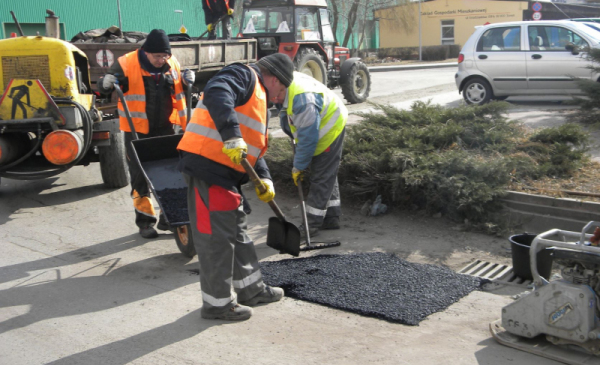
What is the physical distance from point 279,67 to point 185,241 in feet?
5.98

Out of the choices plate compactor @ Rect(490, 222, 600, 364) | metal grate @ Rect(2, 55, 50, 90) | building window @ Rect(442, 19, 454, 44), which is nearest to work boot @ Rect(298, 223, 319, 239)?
plate compactor @ Rect(490, 222, 600, 364)

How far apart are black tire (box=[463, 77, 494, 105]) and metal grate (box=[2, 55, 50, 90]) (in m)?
8.16

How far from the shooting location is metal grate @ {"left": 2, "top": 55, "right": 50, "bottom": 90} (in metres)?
6.82

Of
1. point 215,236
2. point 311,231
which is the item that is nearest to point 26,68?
point 311,231

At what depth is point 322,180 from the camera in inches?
220

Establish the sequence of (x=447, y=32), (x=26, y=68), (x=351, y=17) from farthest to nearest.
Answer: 1. (x=447, y=32)
2. (x=351, y=17)
3. (x=26, y=68)

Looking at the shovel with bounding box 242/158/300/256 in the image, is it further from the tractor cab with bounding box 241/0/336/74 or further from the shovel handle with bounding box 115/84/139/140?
the tractor cab with bounding box 241/0/336/74

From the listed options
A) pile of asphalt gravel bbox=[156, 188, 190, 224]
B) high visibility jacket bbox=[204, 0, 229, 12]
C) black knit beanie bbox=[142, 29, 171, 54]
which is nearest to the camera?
pile of asphalt gravel bbox=[156, 188, 190, 224]

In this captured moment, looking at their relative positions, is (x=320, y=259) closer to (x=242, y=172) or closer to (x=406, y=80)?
(x=242, y=172)

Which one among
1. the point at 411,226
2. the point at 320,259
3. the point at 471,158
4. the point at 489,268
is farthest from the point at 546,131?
the point at 320,259

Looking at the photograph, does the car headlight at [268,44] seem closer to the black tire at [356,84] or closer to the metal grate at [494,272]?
the black tire at [356,84]

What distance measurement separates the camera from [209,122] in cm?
370

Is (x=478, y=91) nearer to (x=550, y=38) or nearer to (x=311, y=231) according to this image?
(x=550, y=38)

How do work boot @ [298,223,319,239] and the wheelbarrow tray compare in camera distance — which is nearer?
the wheelbarrow tray
